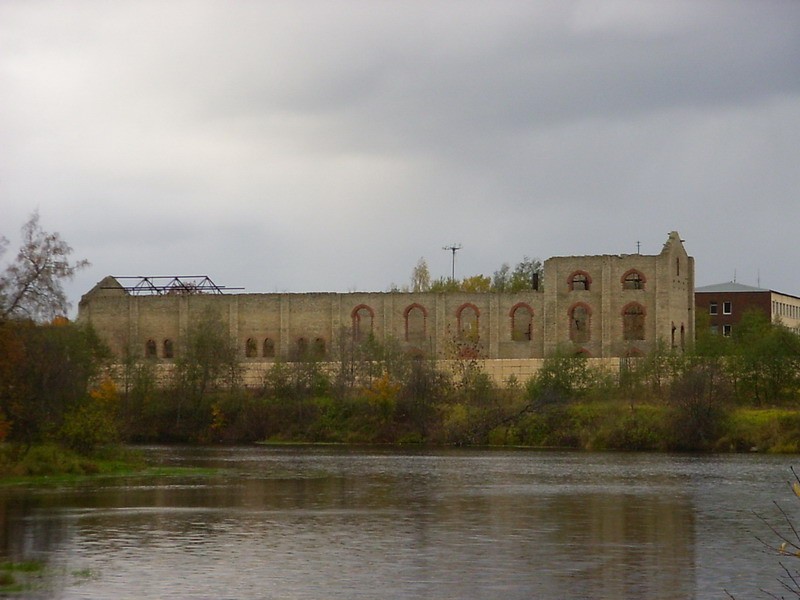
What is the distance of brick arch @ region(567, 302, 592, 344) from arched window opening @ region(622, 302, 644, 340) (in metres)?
1.81

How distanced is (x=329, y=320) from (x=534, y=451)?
23689 millimetres

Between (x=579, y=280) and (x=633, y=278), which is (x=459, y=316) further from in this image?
(x=633, y=278)

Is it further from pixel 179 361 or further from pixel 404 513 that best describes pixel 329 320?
pixel 404 513

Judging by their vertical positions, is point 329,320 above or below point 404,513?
above

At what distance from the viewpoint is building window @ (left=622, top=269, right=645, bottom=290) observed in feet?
235

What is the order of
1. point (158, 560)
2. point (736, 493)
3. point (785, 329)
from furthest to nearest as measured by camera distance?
point (785, 329) → point (736, 493) → point (158, 560)

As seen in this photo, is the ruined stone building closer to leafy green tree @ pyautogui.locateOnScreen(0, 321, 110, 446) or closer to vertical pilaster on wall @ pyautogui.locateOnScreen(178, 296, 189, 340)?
vertical pilaster on wall @ pyautogui.locateOnScreen(178, 296, 189, 340)

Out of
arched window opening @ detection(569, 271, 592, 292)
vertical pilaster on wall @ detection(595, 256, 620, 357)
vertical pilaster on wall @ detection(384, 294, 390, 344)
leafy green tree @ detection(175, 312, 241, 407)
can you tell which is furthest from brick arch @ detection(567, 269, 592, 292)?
leafy green tree @ detection(175, 312, 241, 407)

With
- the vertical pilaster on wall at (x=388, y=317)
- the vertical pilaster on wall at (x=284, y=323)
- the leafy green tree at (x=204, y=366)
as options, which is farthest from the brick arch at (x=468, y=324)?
the leafy green tree at (x=204, y=366)

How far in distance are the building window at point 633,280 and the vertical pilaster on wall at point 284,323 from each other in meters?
18.5

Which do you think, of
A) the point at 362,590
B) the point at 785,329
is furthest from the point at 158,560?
the point at 785,329

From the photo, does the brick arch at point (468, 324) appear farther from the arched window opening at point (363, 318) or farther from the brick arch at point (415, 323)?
the arched window opening at point (363, 318)

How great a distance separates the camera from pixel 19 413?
34812 mm

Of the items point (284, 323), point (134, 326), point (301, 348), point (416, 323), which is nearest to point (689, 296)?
point (416, 323)
